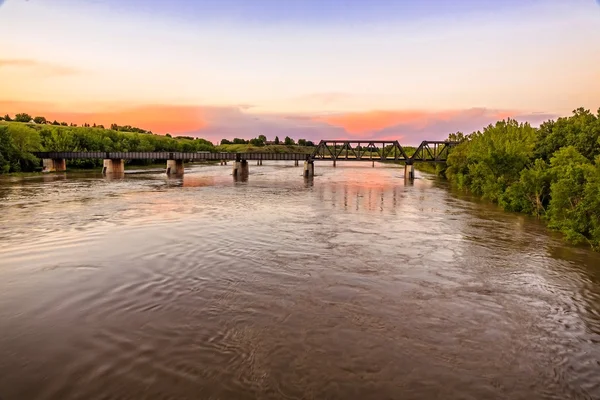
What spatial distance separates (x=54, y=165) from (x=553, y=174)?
412 feet

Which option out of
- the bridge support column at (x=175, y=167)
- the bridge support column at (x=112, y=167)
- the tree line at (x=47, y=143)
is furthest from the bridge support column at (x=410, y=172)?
the tree line at (x=47, y=143)

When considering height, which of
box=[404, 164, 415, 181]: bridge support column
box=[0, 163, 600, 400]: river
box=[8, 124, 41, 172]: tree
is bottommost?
box=[0, 163, 600, 400]: river

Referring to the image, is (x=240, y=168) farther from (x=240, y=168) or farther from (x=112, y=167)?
(x=112, y=167)

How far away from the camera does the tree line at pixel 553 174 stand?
103 feet

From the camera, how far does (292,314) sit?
55.7ft

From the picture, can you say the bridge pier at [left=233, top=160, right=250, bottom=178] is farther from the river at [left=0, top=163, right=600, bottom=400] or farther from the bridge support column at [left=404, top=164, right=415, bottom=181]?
the river at [left=0, top=163, right=600, bottom=400]

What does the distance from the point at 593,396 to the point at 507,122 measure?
71522 millimetres

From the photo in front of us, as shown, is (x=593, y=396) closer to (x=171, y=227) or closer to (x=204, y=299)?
(x=204, y=299)

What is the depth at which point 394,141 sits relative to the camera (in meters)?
124

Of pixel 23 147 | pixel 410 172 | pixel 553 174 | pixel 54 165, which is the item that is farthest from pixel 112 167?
pixel 553 174

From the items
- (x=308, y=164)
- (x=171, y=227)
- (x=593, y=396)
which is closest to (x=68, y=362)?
(x=593, y=396)

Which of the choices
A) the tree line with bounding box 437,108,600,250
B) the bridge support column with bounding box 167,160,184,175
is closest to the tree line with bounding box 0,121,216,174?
the bridge support column with bounding box 167,160,184,175

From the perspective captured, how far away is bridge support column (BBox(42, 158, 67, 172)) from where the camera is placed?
11481 cm

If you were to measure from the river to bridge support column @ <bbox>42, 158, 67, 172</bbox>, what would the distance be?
306 feet
